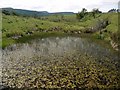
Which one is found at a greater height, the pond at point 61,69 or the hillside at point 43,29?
the hillside at point 43,29

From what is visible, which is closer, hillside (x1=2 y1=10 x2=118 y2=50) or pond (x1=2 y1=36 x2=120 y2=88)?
pond (x1=2 y1=36 x2=120 y2=88)

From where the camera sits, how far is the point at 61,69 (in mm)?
41406

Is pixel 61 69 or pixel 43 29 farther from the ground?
pixel 43 29

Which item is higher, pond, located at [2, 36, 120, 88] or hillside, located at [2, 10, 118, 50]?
hillside, located at [2, 10, 118, 50]

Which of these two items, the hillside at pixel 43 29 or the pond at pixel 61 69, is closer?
the pond at pixel 61 69

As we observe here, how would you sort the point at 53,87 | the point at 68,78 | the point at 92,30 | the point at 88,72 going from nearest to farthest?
the point at 53,87
the point at 68,78
the point at 88,72
the point at 92,30

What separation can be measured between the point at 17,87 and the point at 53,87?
496 centimetres

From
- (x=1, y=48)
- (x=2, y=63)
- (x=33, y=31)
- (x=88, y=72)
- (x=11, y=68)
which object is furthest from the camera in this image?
(x=33, y=31)

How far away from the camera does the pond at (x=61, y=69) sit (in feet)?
113

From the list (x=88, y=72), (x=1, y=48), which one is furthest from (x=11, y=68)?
(x=1, y=48)

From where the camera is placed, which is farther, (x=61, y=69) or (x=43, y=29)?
(x=43, y=29)

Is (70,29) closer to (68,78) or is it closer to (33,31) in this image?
(33,31)

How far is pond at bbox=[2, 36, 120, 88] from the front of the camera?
34.6 meters

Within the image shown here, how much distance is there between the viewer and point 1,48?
209 feet
